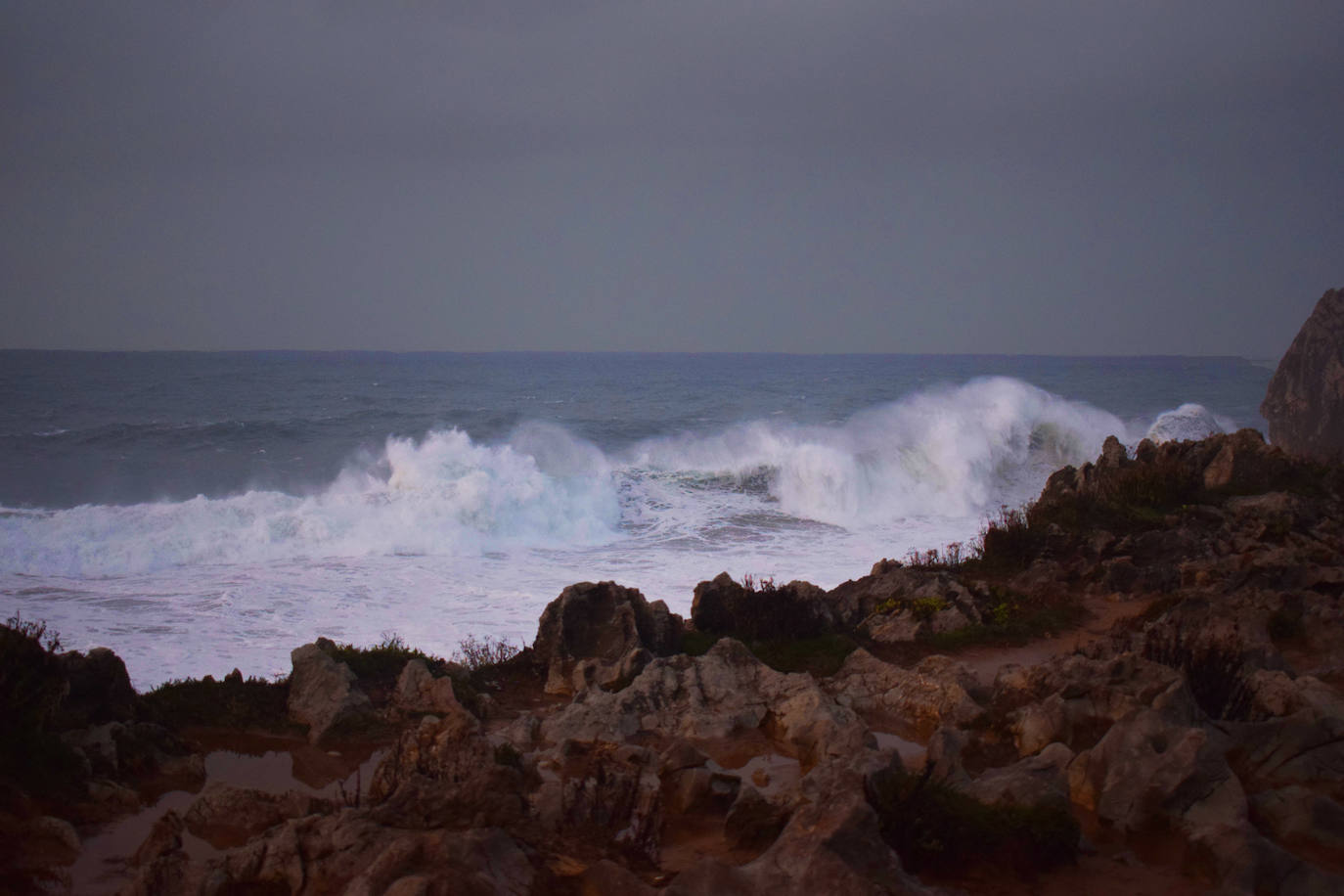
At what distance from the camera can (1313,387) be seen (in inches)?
1249

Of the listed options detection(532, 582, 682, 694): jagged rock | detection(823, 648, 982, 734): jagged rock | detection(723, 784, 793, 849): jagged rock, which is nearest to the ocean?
detection(532, 582, 682, 694): jagged rock

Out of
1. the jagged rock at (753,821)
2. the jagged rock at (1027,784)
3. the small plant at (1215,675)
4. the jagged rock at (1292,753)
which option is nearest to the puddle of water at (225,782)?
the jagged rock at (753,821)

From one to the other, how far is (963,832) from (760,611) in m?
5.69

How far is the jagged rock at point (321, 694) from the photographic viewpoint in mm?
7621

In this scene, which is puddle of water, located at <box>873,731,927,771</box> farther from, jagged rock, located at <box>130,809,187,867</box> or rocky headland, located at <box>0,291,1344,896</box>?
jagged rock, located at <box>130,809,187,867</box>

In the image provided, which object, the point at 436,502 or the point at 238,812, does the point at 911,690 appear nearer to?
the point at 238,812

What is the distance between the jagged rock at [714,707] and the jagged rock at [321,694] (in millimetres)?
1775

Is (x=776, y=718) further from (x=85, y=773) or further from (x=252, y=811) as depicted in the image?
(x=85, y=773)

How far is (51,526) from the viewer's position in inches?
896

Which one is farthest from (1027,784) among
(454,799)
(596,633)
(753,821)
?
(596,633)

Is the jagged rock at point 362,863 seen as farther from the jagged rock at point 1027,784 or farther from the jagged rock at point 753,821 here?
the jagged rock at point 1027,784

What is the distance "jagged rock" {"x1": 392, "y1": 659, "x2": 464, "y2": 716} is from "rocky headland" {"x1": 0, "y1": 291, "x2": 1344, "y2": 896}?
1.1 inches

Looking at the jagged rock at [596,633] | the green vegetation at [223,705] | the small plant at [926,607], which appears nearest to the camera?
the green vegetation at [223,705]

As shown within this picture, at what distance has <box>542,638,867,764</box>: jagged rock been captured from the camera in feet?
23.9
